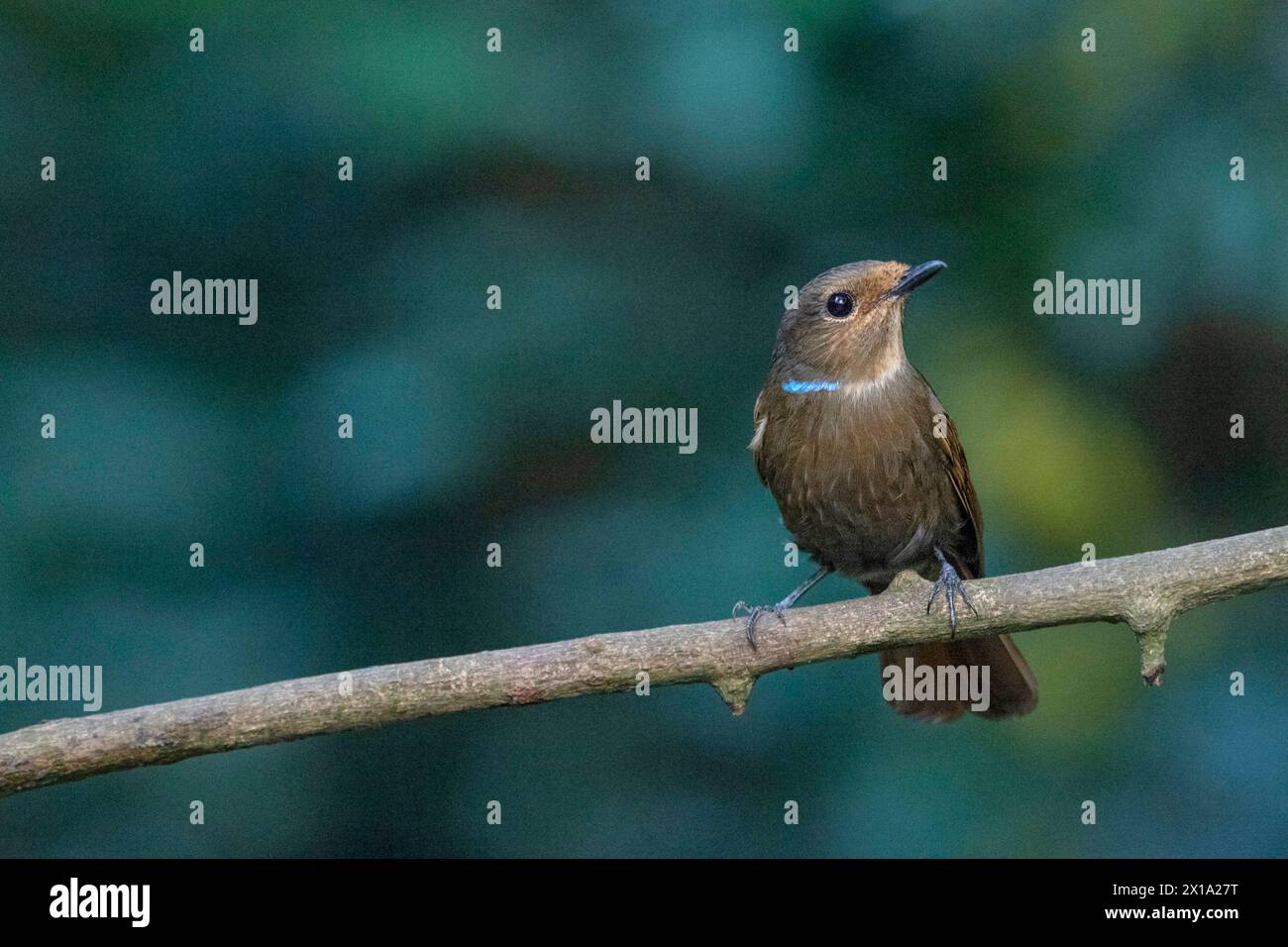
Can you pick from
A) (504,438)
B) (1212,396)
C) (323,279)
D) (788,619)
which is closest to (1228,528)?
(1212,396)

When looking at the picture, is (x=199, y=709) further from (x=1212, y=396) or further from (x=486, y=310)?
(x=1212, y=396)

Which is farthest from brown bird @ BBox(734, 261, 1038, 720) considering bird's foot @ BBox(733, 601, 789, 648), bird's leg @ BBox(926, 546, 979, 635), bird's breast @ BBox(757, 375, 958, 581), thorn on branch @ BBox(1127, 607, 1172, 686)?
thorn on branch @ BBox(1127, 607, 1172, 686)

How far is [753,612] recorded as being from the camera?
3748 mm

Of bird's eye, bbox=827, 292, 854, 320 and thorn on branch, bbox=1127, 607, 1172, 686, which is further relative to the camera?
bird's eye, bbox=827, 292, 854, 320

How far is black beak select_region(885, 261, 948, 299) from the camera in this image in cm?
416

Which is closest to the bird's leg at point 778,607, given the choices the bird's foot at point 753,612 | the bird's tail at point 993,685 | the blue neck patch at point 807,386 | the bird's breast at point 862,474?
the bird's foot at point 753,612

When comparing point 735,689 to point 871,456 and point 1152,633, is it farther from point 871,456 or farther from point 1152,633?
point 871,456

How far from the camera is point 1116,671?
4574 millimetres

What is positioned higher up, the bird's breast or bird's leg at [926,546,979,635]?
the bird's breast

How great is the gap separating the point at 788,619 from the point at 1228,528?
5.59 feet

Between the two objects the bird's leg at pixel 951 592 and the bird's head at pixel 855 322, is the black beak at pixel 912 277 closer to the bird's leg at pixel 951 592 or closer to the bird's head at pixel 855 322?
the bird's head at pixel 855 322

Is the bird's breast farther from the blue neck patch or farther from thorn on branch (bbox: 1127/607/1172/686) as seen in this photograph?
thorn on branch (bbox: 1127/607/1172/686)

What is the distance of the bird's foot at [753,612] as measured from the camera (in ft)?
11.6

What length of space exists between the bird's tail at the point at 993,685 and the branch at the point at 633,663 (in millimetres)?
834
